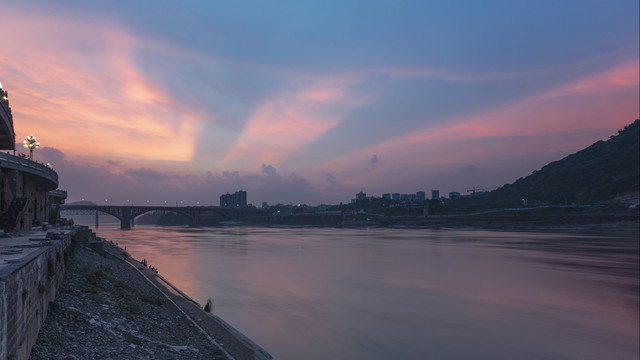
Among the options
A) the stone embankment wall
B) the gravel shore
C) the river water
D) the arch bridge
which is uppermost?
the arch bridge

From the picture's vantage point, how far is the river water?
20.7m

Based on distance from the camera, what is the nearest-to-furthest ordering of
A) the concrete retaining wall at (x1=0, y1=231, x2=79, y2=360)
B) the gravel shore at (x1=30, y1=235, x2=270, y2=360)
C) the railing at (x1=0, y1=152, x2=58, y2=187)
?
the concrete retaining wall at (x1=0, y1=231, x2=79, y2=360), the gravel shore at (x1=30, y1=235, x2=270, y2=360), the railing at (x1=0, y1=152, x2=58, y2=187)

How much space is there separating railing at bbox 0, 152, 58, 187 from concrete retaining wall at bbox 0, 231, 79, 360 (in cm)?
2433

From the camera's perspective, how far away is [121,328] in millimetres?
14641

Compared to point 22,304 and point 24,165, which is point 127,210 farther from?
point 22,304

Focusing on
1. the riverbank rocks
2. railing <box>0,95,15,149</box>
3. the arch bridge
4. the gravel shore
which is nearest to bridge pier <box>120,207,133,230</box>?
the arch bridge

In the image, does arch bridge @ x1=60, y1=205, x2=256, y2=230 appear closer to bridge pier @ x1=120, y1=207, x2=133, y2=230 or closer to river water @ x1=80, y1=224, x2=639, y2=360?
bridge pier @ x1=120, y1=207, x2=133, y2=230

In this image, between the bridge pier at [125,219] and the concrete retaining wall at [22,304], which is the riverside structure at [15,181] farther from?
the bridge pier at [125,219]

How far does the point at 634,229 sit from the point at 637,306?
11323 cm

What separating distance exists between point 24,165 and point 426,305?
34.6m

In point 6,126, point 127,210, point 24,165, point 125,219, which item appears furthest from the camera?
point 127,210

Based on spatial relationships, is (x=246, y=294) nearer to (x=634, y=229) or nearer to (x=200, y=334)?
(x=200, y=334)

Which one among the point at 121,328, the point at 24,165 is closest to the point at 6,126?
the point at 24,165

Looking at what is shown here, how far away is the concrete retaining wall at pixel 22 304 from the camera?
7.57m
